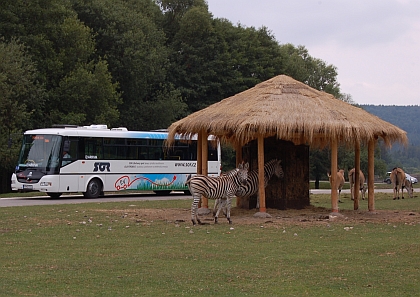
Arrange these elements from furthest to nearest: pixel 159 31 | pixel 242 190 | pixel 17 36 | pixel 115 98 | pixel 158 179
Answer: pixel 159 31
pixel 115 98
pixel 17 36
pixel 158 179
pixel 242 190

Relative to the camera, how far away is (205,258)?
1246cm

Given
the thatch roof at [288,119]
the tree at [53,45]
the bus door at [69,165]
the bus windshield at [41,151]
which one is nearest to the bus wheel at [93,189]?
the bus door at [69,165]

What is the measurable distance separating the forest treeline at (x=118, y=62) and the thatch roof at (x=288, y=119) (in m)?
18.6

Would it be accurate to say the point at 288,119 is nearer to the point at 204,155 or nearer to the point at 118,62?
the point at 204,155

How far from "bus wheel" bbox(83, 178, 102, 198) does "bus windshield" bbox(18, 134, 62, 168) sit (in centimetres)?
207

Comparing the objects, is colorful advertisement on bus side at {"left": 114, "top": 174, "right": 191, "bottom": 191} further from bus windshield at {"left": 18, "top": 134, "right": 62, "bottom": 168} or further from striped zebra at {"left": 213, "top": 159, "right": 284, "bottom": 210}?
striped zebra at {"left": 213, "top": 159, "right": 284, "bottom": 210}

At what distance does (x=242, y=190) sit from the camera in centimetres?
1986

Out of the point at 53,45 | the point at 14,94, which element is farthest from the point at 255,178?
the point at 53,45

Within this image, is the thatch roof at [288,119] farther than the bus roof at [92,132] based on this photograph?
No

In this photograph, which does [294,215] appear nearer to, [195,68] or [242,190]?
[242,190]

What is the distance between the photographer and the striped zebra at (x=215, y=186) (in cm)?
1816

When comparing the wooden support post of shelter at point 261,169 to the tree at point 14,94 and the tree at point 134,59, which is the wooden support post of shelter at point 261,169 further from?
the tree at point 134,59

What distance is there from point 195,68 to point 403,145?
3844 cm

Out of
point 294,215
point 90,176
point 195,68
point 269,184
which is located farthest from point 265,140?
point 195,68
